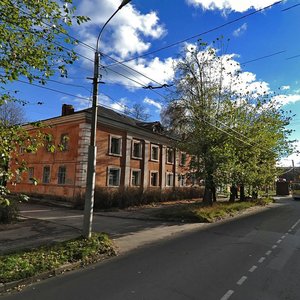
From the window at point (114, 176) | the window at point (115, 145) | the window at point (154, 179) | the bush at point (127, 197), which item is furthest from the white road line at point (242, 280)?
the window at point (154, 179)

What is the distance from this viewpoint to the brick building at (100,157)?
26297mm

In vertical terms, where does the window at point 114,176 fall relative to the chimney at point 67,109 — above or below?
below

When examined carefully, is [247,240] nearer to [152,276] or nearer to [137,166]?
[152,276]

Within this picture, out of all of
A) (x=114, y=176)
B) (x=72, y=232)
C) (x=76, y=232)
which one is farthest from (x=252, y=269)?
(x=114, y=176)

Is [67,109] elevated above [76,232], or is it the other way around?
[67,109]

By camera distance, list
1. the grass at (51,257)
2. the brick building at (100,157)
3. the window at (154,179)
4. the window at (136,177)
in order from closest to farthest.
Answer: the grass at (51,257), the brick building at (100,157), the window at (136,177), the window at (154,179)

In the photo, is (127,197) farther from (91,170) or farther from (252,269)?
(252,269)

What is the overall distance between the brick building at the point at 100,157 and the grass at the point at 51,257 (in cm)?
1473

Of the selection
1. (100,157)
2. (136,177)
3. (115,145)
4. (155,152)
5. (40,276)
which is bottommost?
(40,276)

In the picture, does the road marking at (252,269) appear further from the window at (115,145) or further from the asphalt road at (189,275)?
the window at (115,145)

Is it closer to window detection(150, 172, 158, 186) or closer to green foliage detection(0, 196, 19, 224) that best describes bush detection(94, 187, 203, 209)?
window detection(150, 172, 158, 186)

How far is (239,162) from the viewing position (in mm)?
23641

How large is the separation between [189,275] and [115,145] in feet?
76.7

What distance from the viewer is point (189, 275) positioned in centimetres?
719
